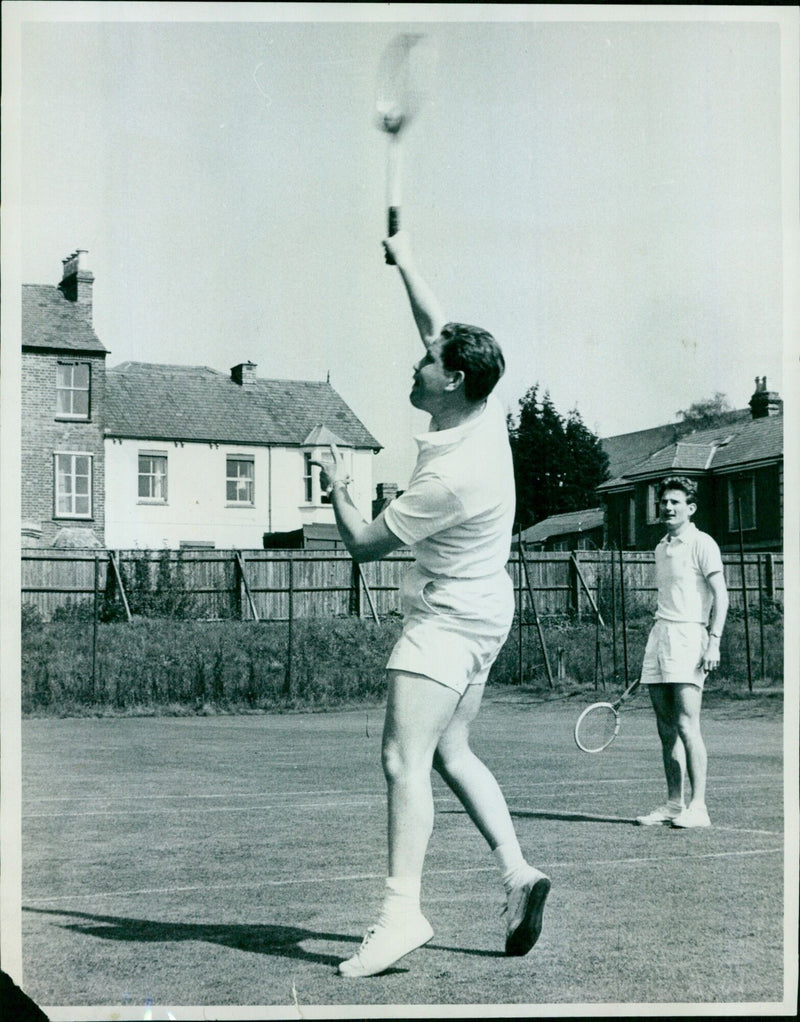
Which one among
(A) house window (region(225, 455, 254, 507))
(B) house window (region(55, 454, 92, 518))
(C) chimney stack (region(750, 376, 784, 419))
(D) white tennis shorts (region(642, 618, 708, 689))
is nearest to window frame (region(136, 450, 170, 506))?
(A) house window (region(225, 455, 254, 507))

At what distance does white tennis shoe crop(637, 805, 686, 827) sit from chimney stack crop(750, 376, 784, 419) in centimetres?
216

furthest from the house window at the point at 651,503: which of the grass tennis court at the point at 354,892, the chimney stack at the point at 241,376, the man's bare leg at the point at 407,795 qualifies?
the man's bare leg at the point at 407,795

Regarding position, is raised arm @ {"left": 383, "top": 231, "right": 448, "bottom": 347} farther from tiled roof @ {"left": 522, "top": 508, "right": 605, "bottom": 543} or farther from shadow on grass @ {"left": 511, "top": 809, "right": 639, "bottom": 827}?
tiled roof @ {"left": 522, "top": 508, "right": 605, "bottom": 543}

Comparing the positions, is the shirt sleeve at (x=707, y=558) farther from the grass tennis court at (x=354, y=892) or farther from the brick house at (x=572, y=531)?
the brick house at (x=572, y=531)

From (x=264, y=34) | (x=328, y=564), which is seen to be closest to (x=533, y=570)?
(x=328, y=564)

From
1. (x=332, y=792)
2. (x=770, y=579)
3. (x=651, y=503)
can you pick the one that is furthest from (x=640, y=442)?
(x=332, y=792)

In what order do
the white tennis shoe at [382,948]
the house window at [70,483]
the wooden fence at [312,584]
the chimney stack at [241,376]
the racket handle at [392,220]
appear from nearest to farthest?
the white tennis shoe at [382,948]
the racket handle at [392,220]
the house window at [70,483]
the chimney stack at [241,376]
the wooden fence at [312,584]

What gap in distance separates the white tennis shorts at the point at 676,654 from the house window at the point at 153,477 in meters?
14.4

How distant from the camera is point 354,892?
5.60 metres

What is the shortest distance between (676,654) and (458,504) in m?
3.17

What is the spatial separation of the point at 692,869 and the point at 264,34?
392cm

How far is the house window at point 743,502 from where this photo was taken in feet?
64.8

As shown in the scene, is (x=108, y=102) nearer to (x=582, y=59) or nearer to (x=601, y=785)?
(x=582, y=59)

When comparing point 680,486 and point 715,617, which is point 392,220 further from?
point 715,617
